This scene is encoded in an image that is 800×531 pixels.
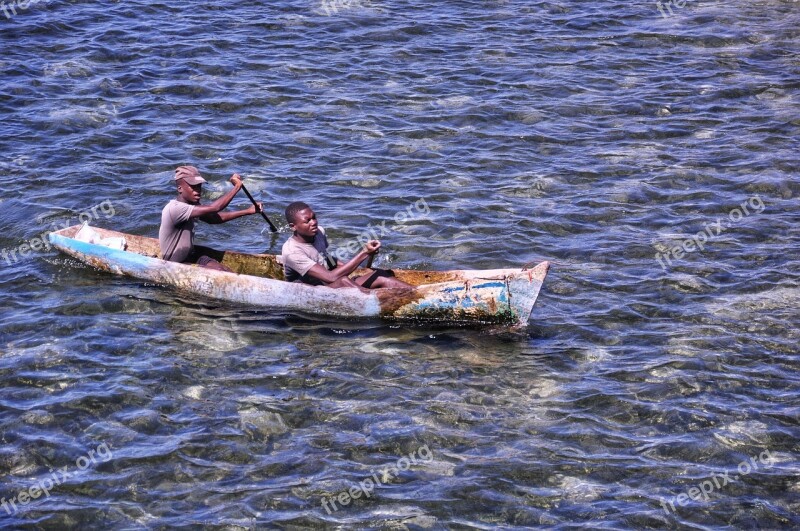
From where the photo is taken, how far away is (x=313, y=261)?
486 inches

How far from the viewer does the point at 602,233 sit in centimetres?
1454

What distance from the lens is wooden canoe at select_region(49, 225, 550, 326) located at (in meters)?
11.8

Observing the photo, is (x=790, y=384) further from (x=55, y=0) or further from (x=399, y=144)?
(x=55, y=0)

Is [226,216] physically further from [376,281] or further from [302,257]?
[376,281]

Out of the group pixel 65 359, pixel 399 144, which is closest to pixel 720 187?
pixel 399 144

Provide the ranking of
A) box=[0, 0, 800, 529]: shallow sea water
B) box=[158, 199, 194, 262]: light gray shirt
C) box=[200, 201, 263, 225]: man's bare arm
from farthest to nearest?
box=[200, 201, 263, 225]: man's bare arm → box=[158, 199, 194, 262]: light gray shirt → box=[0, 0, 800, 529]: shallow sea water

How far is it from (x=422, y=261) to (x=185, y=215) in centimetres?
333
